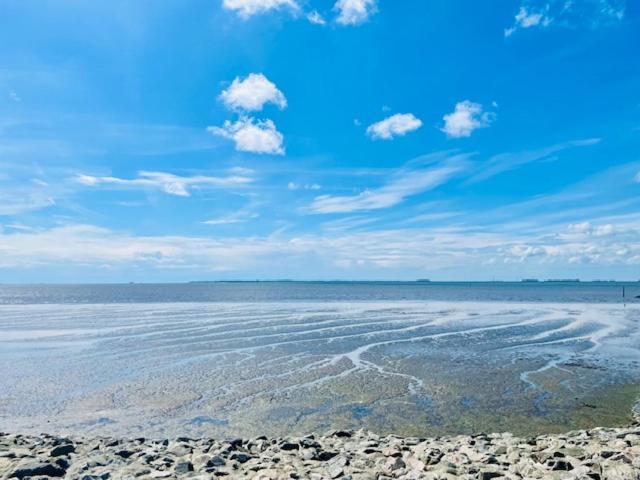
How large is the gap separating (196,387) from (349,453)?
13229 mm

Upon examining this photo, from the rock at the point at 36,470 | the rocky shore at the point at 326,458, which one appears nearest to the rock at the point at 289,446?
the rocky shore at the point at 326,458

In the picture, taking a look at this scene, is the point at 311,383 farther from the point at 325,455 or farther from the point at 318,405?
the point at 325,455

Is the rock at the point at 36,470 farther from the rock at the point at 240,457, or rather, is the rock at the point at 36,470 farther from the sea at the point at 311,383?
the sea at the point at 311,383

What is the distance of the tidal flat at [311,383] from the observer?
695 inches

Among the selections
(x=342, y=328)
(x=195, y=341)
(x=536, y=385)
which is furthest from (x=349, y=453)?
(x=342, y=328)

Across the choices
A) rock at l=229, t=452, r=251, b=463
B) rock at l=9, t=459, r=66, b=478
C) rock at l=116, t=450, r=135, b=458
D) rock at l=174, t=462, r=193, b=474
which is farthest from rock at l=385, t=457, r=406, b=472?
rock at l=9, t=459, r=66, b=478

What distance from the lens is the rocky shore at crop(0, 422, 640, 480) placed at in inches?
385

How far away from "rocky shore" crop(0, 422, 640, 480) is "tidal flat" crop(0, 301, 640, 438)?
2754mm

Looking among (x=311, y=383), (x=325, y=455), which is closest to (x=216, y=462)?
(x=325, y=455)

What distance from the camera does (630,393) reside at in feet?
71.8

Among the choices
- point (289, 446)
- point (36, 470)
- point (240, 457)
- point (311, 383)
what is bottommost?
point (311, 383)

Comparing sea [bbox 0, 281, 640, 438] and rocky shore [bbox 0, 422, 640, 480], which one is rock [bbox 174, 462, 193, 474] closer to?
rocky shore [bbox 0, 422, 640, 480]

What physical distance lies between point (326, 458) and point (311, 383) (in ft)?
39.3

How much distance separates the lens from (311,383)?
23.8 m
